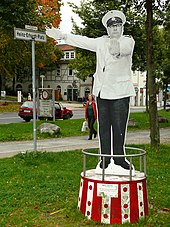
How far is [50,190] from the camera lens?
8.17 m

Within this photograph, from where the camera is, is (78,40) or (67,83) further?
(67,83)

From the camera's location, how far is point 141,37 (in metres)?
26.0

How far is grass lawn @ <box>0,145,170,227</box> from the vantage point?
6.48 metres

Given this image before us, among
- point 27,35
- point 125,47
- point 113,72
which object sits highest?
point 27,35

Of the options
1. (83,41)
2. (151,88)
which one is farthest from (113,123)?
(151,88)

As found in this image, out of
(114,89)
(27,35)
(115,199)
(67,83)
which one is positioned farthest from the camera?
(67,83)

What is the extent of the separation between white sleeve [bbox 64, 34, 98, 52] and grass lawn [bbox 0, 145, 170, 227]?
A: 8.49ft

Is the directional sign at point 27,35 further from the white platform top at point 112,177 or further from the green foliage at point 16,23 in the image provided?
the green foliage at point 16,23

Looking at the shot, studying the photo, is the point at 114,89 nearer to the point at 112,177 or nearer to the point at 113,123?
the point at 113,123

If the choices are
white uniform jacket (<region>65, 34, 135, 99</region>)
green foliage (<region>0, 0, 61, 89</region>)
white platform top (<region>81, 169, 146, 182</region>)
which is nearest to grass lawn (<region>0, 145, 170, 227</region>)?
white platform top (<region>81, 169, 146, 182</region>)

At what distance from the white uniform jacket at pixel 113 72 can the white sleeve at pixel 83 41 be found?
97 millimetres

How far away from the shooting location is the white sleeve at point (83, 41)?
7.16 meters

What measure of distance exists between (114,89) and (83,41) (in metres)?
1.02

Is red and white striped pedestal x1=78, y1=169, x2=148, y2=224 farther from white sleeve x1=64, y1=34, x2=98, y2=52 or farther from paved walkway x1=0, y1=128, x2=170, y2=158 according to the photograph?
paved walkway x1=0, y1=128, x2=170, y2=158
